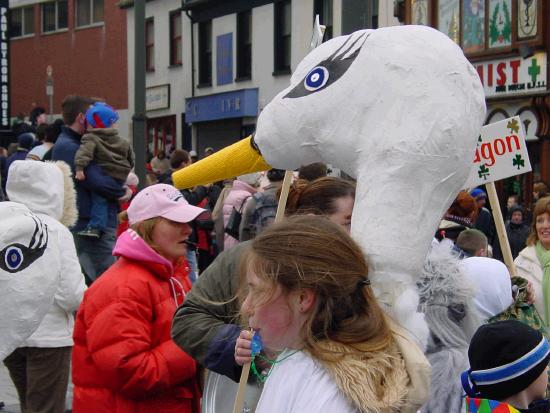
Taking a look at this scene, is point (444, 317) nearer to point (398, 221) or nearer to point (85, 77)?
point (398, 221)

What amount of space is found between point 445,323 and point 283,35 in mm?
23572

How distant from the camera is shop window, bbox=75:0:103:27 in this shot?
3497 centimetres

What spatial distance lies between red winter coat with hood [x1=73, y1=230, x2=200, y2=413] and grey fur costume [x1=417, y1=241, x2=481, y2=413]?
115 centimetres

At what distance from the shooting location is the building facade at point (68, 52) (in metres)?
33.7

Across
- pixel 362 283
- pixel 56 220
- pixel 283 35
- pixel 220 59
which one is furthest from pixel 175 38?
pixel 362 283

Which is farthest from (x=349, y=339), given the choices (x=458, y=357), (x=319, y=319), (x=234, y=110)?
(x=234, y=110)

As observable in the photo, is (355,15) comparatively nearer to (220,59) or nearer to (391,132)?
(391,132)

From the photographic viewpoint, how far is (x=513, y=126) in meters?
5.37

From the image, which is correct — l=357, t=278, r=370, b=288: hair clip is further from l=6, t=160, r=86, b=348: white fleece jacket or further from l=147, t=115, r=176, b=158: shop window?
l=147, t=115, r=176, b=158: shop window

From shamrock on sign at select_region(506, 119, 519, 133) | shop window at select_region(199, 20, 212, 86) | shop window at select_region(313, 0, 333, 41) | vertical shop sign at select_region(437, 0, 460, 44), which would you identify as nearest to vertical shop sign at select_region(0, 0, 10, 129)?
shop window at select_region(199, 20, 212, 86)

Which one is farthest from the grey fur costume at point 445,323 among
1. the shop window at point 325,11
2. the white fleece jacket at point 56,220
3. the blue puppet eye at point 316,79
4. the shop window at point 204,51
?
the shop window at point 204,51

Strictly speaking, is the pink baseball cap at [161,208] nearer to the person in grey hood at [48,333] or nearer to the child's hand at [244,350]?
the person in grey hood at [48,333]

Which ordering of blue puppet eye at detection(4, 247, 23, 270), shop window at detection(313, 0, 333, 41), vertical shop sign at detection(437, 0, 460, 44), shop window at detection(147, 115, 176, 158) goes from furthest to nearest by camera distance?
shop window at detection(147, 115, 176, 158) → shop window at detection(313, 0, 333, 41) → vertical shop sign at detection(437, 0, 460, 44) → blue puppet eye at detection(4, 247, 23, 270)

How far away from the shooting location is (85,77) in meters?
35.1
